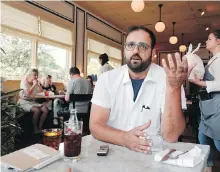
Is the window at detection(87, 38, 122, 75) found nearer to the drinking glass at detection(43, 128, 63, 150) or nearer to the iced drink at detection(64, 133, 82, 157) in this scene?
the drinking glass at detection(43, 128, 63, 150)

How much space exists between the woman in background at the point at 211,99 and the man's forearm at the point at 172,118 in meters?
0.87

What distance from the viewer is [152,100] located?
1.39 meters

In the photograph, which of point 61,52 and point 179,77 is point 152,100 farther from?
point 61,52

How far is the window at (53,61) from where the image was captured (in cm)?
585

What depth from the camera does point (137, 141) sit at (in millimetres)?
994

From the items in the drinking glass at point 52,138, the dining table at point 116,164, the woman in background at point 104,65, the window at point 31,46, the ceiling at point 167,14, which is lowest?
the dining table at point 116,164

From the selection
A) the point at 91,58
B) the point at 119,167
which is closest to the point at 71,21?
the point at 91,58

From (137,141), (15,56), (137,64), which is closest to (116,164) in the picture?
(137,141)

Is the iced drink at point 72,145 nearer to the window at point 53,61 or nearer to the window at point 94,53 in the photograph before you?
the window at point 53,61

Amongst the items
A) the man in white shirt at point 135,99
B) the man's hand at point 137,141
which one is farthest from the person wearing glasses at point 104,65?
the man's hand at point 137,141

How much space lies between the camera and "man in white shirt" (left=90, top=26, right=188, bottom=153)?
1212 mm

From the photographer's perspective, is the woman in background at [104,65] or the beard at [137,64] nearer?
the beard at [137,64]

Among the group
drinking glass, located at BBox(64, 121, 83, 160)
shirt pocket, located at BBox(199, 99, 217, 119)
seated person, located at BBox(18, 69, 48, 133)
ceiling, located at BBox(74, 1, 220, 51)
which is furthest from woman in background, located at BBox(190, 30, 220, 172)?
ceiling, located at BBox(74, 1, 220, 51)

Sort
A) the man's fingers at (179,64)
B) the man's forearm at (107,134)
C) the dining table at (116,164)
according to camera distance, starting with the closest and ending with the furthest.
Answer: the dining table at (116,164) < the man's fingers at (179,64) < the man's forearm at (107,134)
